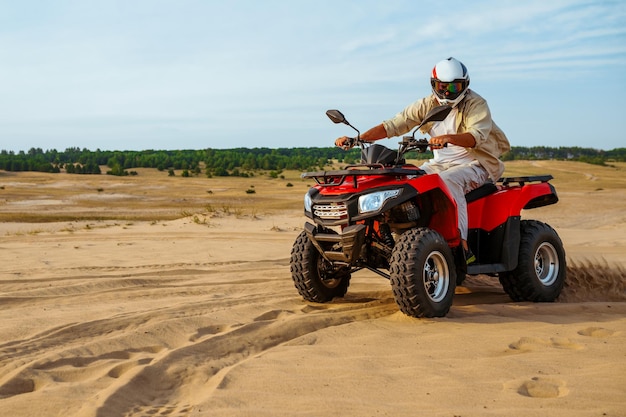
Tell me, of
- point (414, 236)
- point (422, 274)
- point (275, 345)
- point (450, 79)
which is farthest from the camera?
point (450, 79)

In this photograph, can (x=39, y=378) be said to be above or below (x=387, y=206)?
A: below

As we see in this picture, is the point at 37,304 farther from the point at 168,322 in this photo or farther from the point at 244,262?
the point at 244,262

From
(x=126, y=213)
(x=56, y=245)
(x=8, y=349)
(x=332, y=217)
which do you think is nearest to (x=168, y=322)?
(x=8, y=349)

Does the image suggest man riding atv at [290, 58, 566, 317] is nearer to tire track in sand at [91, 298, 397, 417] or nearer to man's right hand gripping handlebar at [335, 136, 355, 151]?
man's right hand gripping handlebar at [335, 136, 355, 151]

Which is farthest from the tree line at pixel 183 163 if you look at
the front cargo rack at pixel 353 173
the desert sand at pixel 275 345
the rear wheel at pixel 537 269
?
the front cargo rack at pixel 353 173

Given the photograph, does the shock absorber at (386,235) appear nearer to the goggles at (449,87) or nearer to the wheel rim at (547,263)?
the goggles at (449,87)

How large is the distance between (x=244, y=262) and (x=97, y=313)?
14.8 ft

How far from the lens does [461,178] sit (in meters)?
7.32

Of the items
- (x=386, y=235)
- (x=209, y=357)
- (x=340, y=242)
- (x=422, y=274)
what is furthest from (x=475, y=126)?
(x=209, y=357)

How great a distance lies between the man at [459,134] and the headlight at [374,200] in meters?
0.69

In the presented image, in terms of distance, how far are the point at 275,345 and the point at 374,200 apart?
5.09ft

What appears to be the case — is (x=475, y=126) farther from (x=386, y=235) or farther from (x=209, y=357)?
(x=209, y=357)

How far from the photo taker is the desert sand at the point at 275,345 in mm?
4352

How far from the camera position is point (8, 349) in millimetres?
5449
